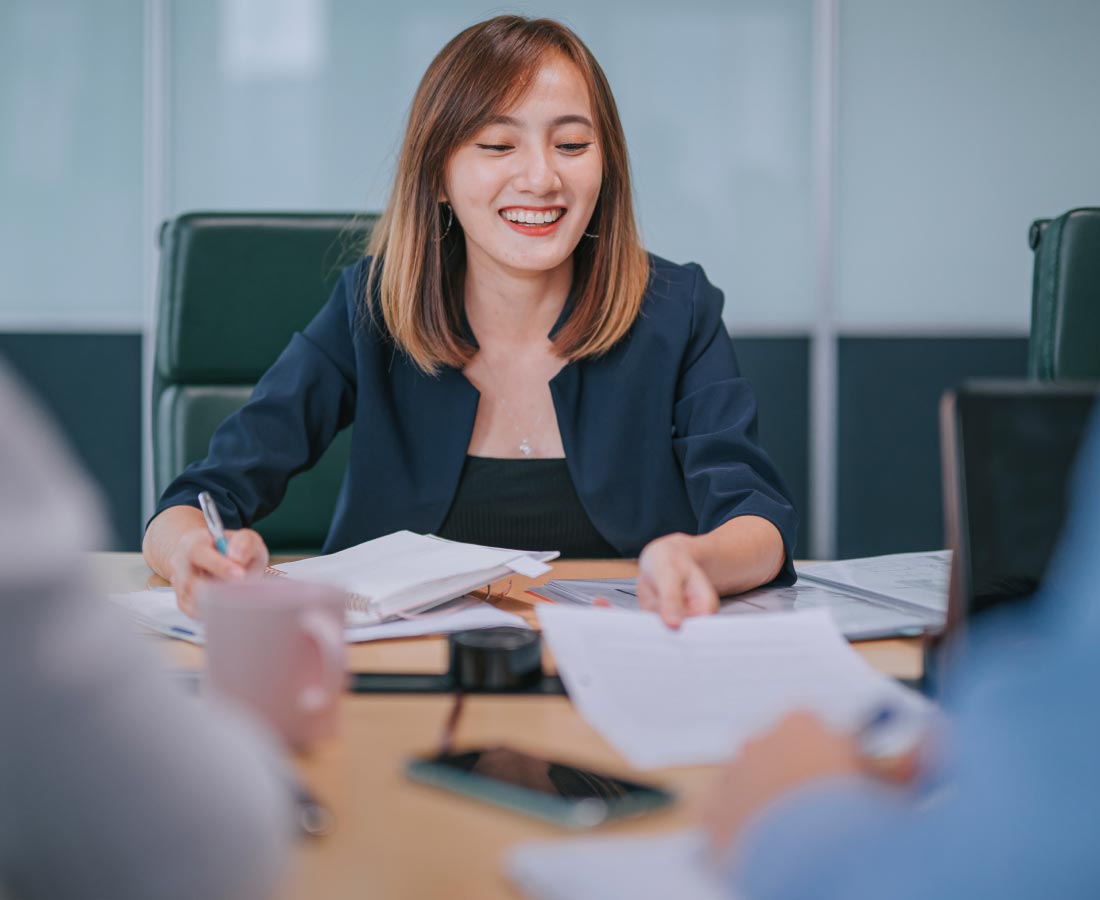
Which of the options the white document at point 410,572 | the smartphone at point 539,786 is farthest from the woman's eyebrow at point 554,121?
the smartphone at point 539,786

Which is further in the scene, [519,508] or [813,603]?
[519,508]

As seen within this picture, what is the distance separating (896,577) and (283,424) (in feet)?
2.57

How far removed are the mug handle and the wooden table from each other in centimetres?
3

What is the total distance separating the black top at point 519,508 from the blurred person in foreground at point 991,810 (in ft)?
3.53

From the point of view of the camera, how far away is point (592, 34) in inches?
118

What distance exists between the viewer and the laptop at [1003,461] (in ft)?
2.42

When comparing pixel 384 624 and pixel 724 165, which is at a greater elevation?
pixel 724 165

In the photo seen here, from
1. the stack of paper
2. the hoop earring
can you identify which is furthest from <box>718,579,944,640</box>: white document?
the hoop earring

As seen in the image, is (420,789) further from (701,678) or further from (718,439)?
(718,439)

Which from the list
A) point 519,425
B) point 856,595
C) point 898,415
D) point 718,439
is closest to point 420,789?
point 856,595

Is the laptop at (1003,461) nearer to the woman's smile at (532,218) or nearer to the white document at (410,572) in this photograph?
the white document at (410,572)

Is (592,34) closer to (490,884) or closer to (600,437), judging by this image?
(600,437)

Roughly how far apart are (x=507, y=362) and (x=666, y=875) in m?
1.19

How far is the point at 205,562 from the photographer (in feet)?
3.31
